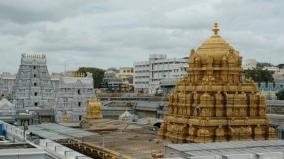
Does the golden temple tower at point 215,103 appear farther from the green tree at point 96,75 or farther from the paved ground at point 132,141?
the green tree at point 96,75

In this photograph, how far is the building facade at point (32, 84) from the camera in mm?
53344

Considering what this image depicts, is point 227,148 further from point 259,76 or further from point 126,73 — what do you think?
point 126,73

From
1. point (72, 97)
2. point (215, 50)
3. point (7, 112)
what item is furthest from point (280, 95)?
point (215, 50)

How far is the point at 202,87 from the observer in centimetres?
2652

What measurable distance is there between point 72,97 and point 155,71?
52425mm

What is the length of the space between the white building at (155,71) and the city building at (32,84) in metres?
39.4

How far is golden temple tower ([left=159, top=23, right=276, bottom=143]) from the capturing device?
2562 centimetres

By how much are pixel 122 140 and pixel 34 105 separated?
29445mm

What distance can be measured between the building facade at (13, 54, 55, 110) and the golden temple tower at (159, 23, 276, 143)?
29.2 meters

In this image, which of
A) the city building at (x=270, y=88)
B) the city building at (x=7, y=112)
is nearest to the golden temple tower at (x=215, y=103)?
the city building at (x=7, y=112)

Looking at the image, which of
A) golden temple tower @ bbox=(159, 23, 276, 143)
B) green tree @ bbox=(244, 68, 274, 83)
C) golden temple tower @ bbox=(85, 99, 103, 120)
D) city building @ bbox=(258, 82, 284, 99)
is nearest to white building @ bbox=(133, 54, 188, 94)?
green tree @ bbox=(244, 68, 274, 83)

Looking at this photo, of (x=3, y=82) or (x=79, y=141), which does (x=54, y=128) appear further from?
(x=3, y=82)

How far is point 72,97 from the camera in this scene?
4931 cm

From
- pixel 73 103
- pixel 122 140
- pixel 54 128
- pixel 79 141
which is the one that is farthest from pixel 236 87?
pixel 73 103
